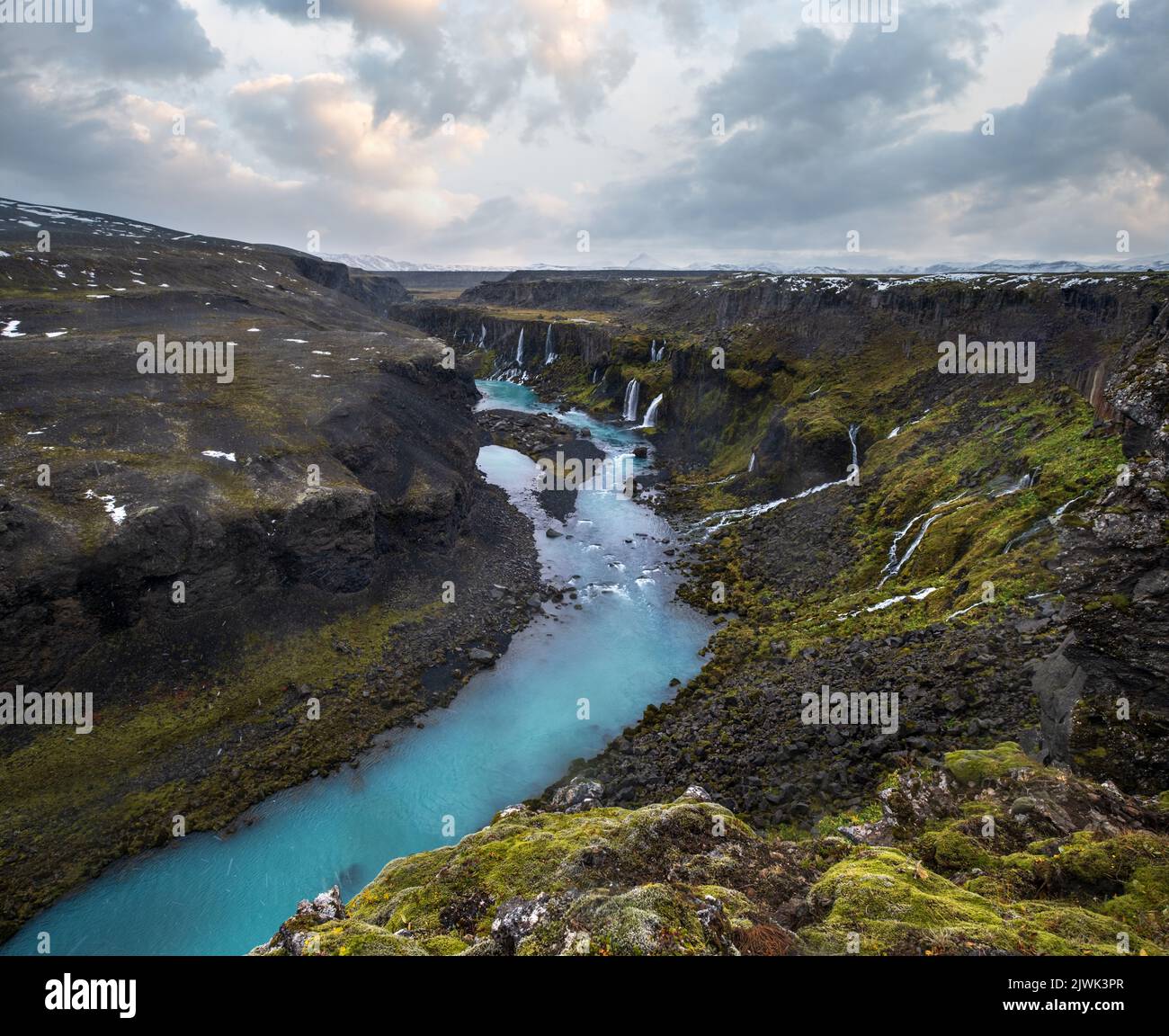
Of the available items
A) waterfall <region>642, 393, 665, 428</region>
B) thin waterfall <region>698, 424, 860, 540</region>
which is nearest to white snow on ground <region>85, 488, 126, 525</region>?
thin waterfall <region>698, 424, 860, 540</region>

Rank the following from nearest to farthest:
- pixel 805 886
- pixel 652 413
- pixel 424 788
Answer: pixel 805 886
pixel 424 788
pixel 652 413

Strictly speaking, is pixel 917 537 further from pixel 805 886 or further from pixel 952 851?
pixel 805 886

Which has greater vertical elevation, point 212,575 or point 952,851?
point 212,575

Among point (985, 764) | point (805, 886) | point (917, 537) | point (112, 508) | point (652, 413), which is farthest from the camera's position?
point (652, 413)

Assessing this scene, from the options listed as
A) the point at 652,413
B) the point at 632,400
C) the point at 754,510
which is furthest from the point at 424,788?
the point at 632,400

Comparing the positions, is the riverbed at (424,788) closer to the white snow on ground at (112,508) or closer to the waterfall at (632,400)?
the white snow on ground at (112,508)
